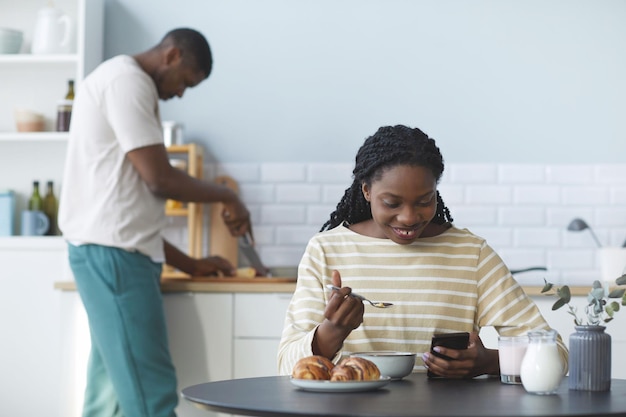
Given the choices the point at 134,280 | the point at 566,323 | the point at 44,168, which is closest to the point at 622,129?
the point at 566,323

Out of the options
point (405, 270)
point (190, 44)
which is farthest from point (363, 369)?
point (190, 44)

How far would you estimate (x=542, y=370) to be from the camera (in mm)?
1652

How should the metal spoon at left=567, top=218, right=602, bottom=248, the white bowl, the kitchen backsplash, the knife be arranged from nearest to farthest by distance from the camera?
the white bowl < the knife < the metal spoon at left=567, top=218, right=602, bottom=248 < the kitchen backsplash

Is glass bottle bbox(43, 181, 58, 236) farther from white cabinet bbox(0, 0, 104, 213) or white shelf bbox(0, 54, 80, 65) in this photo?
white shelf bbox(0, 54, 80, 65)

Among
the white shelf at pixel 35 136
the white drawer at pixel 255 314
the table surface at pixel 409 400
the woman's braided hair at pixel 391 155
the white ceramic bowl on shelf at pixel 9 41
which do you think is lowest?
the white drawer at pixel 255 314

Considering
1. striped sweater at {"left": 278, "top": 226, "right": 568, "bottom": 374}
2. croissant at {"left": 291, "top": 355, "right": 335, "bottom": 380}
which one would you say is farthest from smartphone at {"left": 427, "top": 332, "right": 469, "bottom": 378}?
croissant at {"left": 291, "top": 355, "right": 335, "bottom": 380}

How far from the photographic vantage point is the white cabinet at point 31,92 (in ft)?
14.5

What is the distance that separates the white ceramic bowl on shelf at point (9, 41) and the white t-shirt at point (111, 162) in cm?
129

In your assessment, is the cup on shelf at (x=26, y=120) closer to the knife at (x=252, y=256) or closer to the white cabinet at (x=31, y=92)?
the white cabinet at (x=31, y=92)

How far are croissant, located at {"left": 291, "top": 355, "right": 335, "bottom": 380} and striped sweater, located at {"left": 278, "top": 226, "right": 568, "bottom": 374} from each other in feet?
1.17

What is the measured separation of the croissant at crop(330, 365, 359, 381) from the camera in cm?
163

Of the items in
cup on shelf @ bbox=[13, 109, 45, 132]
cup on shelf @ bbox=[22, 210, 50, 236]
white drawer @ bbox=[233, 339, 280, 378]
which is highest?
cup on shelf @ bbox=[13, 109, 45, 132]

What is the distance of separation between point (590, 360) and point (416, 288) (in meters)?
0.47

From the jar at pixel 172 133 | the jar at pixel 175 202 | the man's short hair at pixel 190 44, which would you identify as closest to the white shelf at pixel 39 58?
the jar at pixel 172 133
